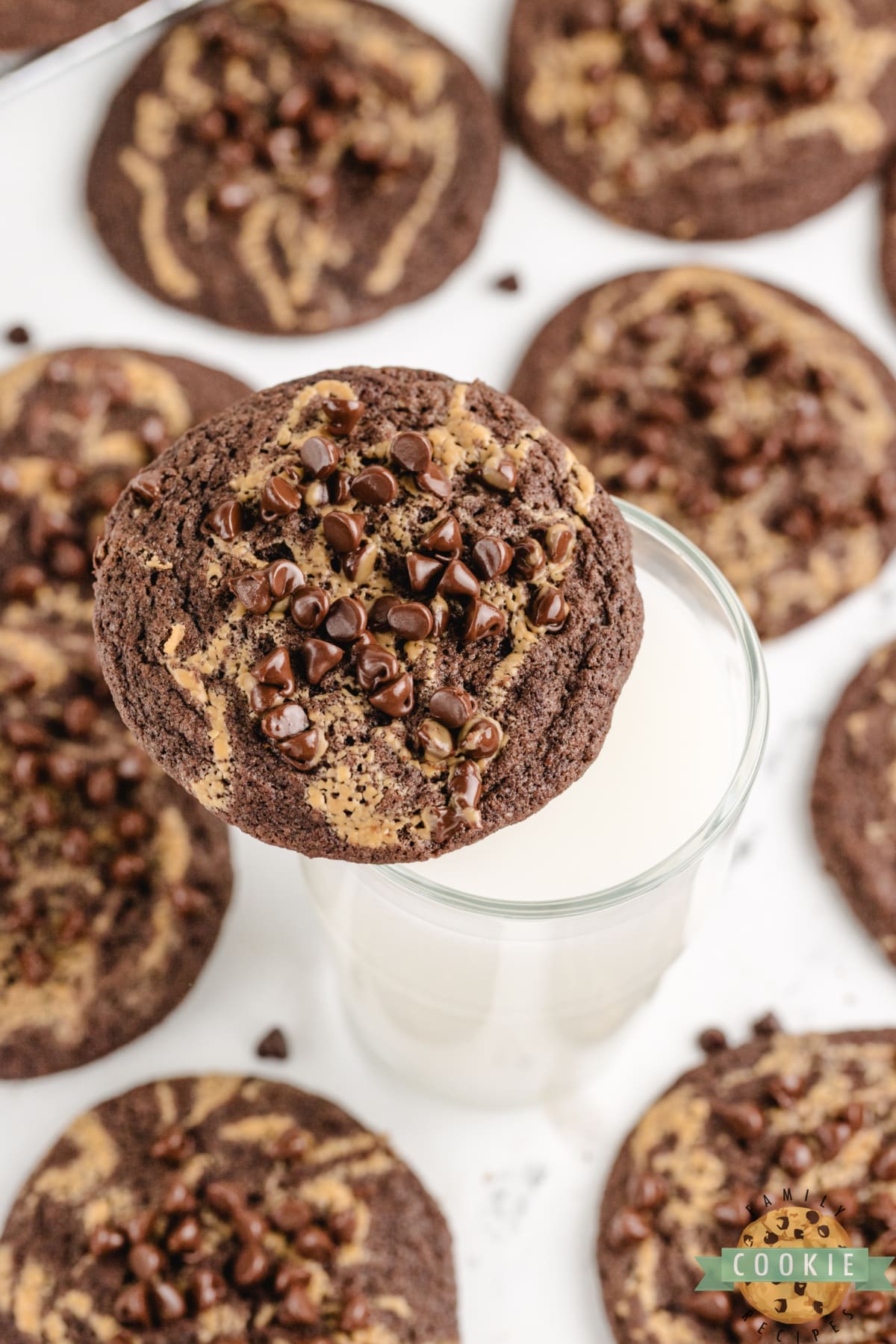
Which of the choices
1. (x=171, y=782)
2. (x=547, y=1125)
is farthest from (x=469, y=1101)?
(x=171, y=782)

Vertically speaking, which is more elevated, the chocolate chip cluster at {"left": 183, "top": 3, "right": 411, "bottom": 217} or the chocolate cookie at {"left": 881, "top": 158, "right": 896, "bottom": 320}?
the chocolate chip cluster at {"left": 183, "top": 3, "right": 411, "bottom": 217}

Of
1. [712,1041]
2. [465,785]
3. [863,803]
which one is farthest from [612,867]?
[863,803]

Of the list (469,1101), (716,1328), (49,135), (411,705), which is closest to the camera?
(411,705)

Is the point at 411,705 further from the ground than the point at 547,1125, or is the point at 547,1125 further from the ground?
the point at 411,705

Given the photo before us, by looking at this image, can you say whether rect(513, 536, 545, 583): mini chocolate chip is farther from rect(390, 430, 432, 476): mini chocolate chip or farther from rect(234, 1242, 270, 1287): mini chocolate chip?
rect(234, 1242, 270, 1287): mini chocolate chip

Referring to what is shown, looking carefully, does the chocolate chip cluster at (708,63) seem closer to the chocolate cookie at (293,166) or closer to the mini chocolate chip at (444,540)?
the chocolate cookie at (293,166)

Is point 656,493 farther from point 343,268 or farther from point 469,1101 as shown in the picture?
point 469,1101

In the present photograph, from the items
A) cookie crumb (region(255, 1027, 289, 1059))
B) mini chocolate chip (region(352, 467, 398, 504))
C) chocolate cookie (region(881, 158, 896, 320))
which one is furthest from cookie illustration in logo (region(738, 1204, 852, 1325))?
chocolate cookie (region(881, 158, 896, 320))
